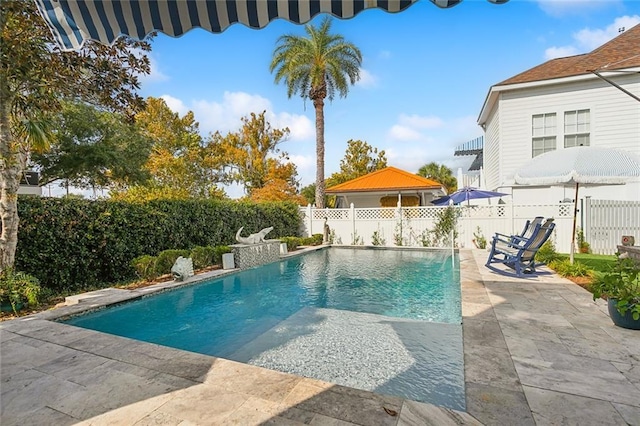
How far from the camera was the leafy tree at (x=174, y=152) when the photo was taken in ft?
68.3

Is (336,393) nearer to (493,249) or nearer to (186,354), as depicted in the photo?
(186,354)

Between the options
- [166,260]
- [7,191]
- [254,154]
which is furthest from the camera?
[254,154]

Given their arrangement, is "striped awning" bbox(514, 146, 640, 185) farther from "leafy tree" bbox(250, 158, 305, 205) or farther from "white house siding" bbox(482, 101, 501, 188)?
"leafy tree" bbox(250, 158, 305, 205)

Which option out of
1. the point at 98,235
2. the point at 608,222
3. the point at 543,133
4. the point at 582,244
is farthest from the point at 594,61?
the point at 98,235

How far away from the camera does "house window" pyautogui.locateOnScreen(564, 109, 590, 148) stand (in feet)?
39.1

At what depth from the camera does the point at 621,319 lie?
148 inches

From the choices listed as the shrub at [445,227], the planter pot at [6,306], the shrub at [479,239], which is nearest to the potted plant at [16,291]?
the planter pot at [6,306]

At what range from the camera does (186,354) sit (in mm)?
3338

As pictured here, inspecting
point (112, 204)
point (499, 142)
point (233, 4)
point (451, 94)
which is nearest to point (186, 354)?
point (233, 4)

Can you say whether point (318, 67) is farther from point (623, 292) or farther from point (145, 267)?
point (623, 292)

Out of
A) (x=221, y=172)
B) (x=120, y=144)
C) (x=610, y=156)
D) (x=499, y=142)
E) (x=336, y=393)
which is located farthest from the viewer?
(x=221, y=172)

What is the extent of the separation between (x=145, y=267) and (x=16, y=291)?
279cm

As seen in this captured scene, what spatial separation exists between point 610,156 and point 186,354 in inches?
314

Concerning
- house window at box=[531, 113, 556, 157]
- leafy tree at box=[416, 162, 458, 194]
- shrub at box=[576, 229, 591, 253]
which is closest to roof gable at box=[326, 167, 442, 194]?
house window at box=[531, 113, 556, 157]
